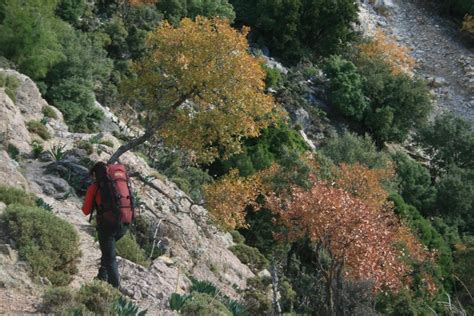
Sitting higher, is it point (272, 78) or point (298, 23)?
point (298, 23)

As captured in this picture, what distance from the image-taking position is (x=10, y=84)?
18.5 metres

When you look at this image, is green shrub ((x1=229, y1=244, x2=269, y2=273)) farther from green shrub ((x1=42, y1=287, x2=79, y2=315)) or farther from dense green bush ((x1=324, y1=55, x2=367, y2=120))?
dense green bush ((x1=324, y1=55, x2=367, y2=120))

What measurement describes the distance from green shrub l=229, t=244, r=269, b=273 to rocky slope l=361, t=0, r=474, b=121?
3150 cm

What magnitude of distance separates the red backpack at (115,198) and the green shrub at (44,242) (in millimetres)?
1566

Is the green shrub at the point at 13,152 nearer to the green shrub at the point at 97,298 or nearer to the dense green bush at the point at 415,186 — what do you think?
the green shrub at the point at 97,298

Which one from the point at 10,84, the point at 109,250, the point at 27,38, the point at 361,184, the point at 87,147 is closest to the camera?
the point at 109,250

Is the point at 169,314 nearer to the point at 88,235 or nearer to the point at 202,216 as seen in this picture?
the point at 88,235

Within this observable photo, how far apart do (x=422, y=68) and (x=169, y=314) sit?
154 feet

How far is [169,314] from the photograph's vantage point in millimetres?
9539

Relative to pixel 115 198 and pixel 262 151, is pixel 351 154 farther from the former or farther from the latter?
pixel 115 198

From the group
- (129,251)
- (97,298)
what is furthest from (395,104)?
(97,298)

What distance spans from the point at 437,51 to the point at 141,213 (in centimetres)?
4507

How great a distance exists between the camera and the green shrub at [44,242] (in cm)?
936

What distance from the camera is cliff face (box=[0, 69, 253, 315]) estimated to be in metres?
9.99
